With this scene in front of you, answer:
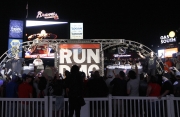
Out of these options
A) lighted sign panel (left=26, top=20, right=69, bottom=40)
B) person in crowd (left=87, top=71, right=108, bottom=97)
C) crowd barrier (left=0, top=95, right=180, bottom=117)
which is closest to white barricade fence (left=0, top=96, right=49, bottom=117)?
crowd barrier (left=0, top=95, right=180, bottom=117)

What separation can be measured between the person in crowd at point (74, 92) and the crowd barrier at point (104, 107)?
43 centimetres

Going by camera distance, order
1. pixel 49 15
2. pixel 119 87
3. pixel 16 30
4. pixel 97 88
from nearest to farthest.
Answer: pixel 97 88 < pixel 119 87 < pixel 16 30 < pixel 49 15

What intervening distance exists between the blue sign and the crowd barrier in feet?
100

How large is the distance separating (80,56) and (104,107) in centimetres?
1201

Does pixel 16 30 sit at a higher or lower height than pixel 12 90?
higher

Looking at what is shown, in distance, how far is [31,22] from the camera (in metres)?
43.3

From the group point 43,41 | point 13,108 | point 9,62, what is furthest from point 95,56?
point 13,108

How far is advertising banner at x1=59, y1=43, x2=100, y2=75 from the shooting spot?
63.4 ft

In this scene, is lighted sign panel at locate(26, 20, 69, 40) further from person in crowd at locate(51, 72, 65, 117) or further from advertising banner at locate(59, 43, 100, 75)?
person in crowd at locate(51, 72, 65, 117)

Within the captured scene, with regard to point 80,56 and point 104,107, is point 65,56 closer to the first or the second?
point 80,56

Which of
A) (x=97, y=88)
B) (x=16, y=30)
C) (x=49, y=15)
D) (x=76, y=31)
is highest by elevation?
(x=49, y=15)

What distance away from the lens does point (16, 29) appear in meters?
37.5

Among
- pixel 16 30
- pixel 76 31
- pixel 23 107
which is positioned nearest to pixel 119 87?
pixel 23 107

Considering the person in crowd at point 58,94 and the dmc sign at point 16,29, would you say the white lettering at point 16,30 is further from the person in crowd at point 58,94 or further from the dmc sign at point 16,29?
the person in crowd at point 58,94
